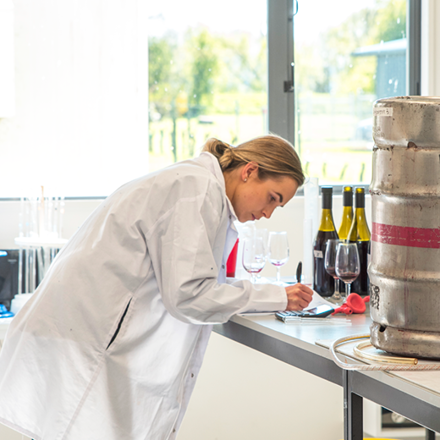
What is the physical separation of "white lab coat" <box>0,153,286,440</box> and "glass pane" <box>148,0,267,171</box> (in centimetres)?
145

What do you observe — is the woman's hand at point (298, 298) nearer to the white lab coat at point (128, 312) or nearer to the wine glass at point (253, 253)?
the white lab coat at point (128, 312)

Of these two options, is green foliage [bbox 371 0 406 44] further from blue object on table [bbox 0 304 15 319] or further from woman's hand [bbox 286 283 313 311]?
blue object on table [bbox 0 304 15 319]

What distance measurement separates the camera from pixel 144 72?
2.78m

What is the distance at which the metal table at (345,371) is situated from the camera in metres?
0.93

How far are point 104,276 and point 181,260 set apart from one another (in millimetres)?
212

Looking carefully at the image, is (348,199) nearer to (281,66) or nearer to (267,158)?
(267,158)

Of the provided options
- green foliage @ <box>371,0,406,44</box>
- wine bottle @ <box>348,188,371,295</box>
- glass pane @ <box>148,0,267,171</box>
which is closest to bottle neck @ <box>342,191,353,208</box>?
wine bottle @ <box>348,188,371,295</box>

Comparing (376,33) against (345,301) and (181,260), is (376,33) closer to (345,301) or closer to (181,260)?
(345,301)

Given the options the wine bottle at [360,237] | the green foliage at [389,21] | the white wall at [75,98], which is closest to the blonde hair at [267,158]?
the wine bottle at [360,237]

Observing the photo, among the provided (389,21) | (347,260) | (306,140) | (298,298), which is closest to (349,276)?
(347,260)

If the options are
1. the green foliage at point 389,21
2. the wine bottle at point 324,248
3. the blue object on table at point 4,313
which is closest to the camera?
the wine bottle at point 324,248

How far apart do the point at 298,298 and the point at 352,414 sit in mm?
369

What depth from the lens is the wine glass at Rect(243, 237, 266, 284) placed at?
70.1 inches

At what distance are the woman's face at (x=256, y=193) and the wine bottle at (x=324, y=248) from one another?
12.7 inches
